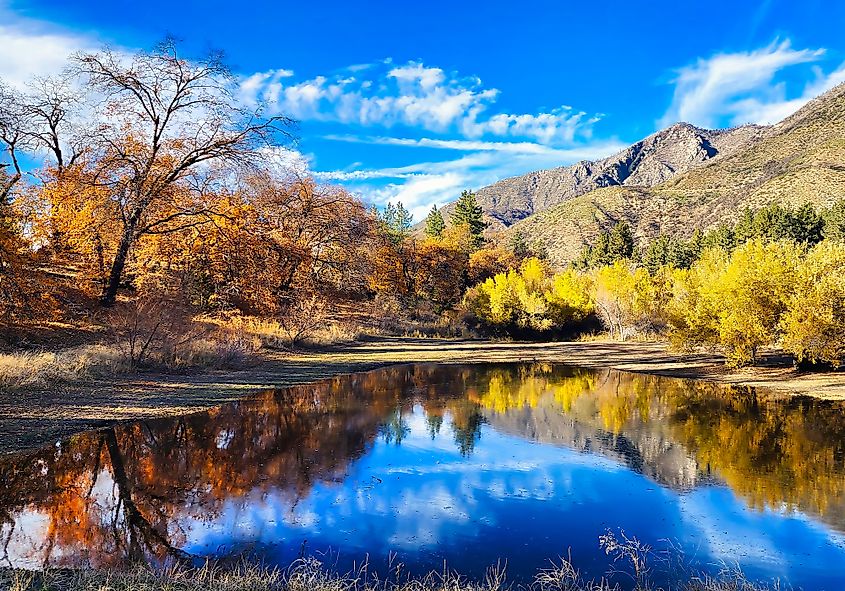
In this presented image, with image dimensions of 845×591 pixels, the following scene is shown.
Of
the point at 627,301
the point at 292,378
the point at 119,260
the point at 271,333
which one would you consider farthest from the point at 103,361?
the point at 627,301

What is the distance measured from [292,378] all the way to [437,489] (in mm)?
12150

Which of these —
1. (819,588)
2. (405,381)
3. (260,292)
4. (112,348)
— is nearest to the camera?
(819,588)

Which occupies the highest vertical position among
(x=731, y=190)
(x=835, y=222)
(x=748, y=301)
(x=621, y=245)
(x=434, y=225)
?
(x=731, y=190)

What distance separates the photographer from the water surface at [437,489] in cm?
684

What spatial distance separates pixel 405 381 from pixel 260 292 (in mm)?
17702

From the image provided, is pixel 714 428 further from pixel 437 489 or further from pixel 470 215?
pixel 470 215

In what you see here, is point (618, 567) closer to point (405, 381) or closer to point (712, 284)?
point (405, 381)

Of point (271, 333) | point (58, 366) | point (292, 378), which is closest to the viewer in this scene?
point (58, 366)

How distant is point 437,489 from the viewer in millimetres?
9469

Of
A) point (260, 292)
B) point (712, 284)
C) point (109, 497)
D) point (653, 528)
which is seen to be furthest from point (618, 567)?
point (260, 292)

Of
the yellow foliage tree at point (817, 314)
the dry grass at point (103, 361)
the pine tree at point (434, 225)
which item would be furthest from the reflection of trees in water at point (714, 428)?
the pine tree at point (434, 225)

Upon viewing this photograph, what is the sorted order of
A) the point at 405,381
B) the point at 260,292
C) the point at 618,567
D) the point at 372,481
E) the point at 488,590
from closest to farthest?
1. the point at 488,590
2. the point at 618,567
3. the point at 372,481
4. the point at 405,381
5. the point at 260,292

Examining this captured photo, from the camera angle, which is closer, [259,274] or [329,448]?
Result: [329,448]

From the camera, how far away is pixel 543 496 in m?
9.14
